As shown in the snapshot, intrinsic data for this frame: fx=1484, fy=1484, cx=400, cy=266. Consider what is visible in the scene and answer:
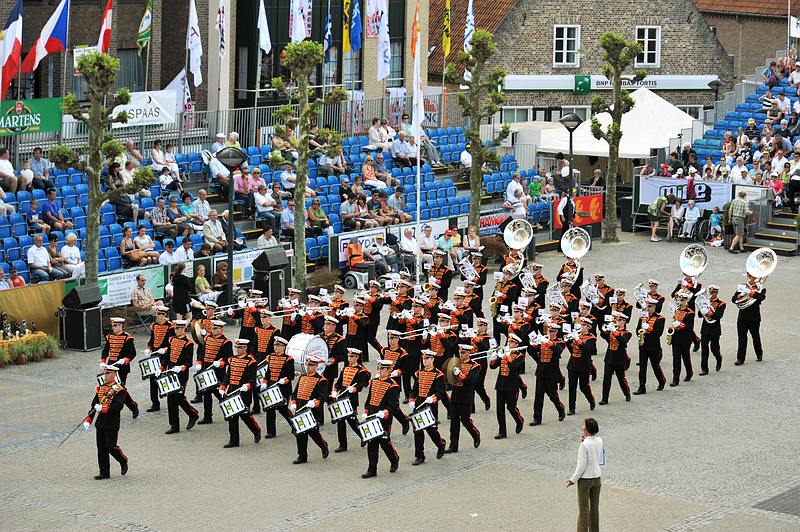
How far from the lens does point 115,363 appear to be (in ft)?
70.5

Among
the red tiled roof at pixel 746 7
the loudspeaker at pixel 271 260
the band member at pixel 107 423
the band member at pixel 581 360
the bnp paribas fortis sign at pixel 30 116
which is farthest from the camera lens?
the red tiled roof at pixel 746 7

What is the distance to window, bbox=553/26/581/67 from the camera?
4931 cm

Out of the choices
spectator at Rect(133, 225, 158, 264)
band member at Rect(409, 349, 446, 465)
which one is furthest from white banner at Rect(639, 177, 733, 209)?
band member at Rect(409, 349, 446, 465)

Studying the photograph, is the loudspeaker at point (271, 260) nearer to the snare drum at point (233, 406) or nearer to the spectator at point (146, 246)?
the spectator at point (146, 246)

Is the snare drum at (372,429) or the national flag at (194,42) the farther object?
the national flag at (194,42)

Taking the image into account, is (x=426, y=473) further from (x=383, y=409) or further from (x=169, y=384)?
(x=169, y=384)

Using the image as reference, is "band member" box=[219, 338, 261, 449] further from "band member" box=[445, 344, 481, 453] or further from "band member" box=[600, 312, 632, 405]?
"band member" box=[600, 312, 632, 405]

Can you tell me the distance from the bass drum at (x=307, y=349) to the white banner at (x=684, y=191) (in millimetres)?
18779

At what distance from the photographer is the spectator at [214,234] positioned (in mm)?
29422

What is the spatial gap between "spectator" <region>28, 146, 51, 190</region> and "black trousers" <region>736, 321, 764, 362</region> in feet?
44.5

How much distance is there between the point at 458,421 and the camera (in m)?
20.1

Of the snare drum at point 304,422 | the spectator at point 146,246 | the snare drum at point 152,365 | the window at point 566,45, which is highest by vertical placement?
the window at point 566,45

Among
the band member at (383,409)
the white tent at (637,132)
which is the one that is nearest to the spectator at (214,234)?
the band member at (383,409)

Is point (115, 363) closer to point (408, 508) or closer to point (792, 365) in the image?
point (408, 508)
